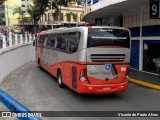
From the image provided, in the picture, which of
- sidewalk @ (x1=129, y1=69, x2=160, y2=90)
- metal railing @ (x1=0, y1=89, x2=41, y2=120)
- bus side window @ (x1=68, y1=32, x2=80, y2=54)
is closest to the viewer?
metal railing @ (x1=0, y1=89, x2=41, y2=120)

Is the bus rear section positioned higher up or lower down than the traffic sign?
lower down

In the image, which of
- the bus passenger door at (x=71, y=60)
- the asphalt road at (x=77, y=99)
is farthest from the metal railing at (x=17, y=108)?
the bus passenger door at (x=71, y=60)

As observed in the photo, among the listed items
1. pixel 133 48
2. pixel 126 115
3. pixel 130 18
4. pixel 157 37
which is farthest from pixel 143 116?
pixel 130 18

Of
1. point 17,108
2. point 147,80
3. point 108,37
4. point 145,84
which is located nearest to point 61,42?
point 108,37

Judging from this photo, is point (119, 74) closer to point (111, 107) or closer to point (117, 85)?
point (117, 85)

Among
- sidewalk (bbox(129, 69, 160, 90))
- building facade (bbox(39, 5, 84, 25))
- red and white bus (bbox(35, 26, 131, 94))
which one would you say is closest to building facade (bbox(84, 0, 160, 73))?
sidewalk (bbox(129, 69, 160, 90))

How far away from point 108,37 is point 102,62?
1.02m

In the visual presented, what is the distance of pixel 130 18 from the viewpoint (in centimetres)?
1969

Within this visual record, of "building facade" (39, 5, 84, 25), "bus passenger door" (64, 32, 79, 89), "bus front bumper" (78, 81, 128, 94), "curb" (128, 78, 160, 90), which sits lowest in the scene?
"curb" (128, 78, 160, 90)

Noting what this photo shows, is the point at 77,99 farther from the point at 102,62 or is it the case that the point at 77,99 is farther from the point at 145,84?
the point at 145,84

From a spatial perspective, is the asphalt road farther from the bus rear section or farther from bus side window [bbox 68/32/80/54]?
bus side window [bbox 68/32/80/54]

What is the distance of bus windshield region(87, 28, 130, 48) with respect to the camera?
1038 centimetres

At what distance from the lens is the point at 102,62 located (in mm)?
10352

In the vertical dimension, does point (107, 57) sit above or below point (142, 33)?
below
